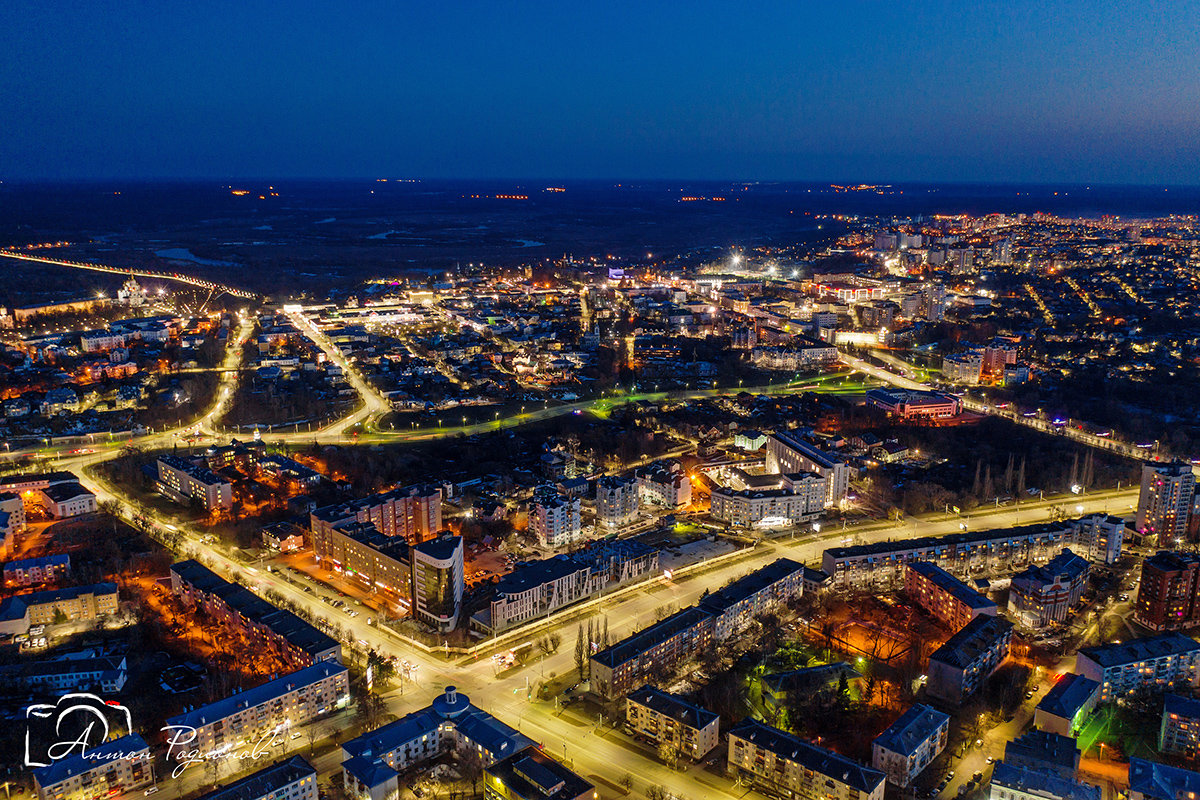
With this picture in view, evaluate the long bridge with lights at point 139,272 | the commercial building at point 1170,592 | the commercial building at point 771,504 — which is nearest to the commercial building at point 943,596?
the commercial building at point 1170,592

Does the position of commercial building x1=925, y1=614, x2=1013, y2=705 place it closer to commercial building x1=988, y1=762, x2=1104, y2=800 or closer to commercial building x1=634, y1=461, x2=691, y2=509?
commercial building x1=988, y1=762, x2=1104, y2=800

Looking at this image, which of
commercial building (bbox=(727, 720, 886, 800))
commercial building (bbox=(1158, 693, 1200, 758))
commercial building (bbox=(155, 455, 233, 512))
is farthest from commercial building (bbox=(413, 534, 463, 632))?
commercial building (bbox=(1158, 693, 1200, 758))

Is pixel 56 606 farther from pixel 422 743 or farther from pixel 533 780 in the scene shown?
pixel 533 780

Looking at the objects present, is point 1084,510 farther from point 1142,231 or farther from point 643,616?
point 1142,231

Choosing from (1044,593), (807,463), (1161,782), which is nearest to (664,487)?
(807,463)

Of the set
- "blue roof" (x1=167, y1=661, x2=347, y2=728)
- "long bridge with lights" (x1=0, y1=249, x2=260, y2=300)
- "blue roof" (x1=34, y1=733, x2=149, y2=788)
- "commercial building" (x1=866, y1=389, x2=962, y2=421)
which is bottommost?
"blue roof" (x1=34, y1=733, x2=149, y2=788)

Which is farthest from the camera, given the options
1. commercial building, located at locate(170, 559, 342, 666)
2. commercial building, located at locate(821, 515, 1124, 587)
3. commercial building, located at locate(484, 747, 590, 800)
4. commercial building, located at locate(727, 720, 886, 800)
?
commercial building, located at locate(821, 515, 1124, 587)

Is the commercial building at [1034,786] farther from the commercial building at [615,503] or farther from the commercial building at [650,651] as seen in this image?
the commercial building at [615,503]
